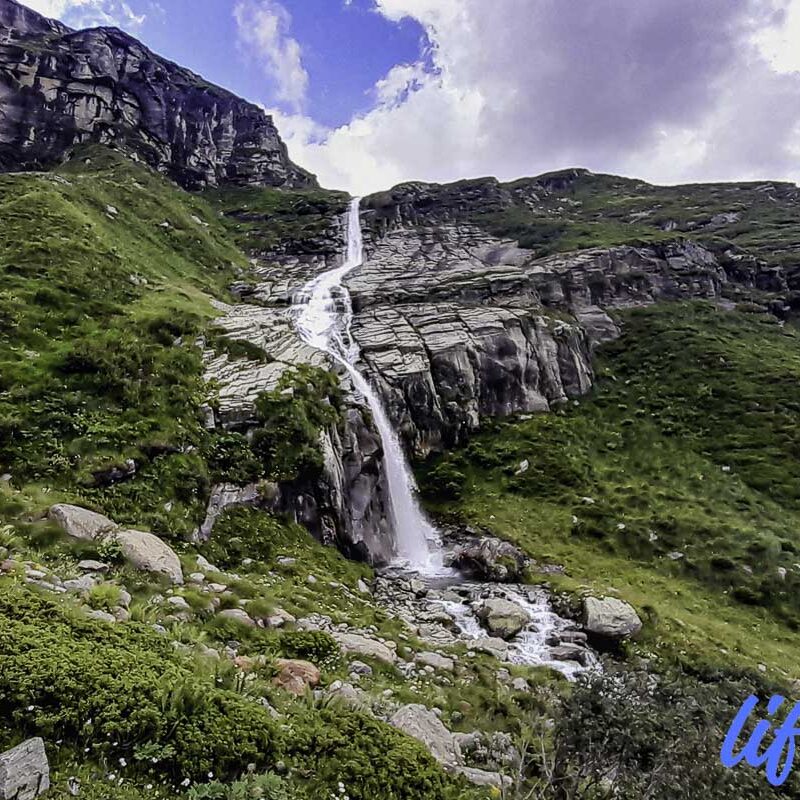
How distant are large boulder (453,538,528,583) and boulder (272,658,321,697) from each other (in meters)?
15.3

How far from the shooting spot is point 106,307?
Result: 29047 millimetres

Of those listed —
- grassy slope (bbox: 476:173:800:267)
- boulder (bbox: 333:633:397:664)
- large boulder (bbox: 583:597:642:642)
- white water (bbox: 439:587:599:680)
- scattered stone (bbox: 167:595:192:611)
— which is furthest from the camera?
grassy slope (bbox: 476:173:800:267)

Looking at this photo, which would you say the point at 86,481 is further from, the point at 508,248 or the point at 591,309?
the point at 508,248

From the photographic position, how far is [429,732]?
826 centimetres

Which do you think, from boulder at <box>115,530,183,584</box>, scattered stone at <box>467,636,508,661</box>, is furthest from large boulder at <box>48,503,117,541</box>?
scattered stone at <box>467,636,508,661</box>

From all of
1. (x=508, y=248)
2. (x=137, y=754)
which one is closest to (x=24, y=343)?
(x=137, y=754)

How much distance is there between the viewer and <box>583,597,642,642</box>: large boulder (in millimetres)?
18422

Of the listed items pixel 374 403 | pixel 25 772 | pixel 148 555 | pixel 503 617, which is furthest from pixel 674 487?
pixel 25 772

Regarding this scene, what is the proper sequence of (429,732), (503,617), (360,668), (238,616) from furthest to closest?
(503,617), (238,616), (360,668), (429,732)

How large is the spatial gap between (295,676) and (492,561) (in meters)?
16.8

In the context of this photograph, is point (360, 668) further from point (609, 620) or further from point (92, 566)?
point (609, 620)

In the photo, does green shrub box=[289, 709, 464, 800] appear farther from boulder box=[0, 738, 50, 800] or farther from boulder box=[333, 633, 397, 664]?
boulder box=[333, 633, 397, 664]

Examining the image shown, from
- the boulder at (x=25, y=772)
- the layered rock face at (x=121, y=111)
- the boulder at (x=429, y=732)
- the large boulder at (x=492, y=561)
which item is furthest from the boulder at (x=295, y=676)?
the layered rock face at (x=121, y=111)

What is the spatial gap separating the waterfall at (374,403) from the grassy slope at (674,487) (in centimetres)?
279
